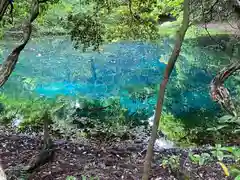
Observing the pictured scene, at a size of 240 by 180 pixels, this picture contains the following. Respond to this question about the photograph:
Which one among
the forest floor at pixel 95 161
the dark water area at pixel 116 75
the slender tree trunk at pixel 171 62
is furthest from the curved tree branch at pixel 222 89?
the dark water area at pixel 116 75

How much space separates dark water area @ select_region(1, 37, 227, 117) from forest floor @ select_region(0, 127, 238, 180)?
420cm

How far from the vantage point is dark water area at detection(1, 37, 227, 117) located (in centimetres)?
1217

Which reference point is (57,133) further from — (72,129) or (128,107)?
(128,107)

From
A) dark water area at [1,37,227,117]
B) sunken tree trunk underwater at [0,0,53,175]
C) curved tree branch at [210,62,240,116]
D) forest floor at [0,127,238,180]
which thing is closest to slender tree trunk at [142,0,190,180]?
curved tree branch at [210,62,240,116]

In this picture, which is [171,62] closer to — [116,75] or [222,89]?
[222,89]

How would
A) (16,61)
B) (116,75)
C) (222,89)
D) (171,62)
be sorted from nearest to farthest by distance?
(171,62) → (222,89) → (16,61) → (116,75)

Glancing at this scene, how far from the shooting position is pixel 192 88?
1361 cm

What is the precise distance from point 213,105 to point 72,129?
4.98 m

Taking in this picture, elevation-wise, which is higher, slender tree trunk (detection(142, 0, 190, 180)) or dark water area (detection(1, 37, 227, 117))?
slender tree trunk (detection(142, 0, 190, 180))

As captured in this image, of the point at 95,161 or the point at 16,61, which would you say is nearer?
the point at 16,61

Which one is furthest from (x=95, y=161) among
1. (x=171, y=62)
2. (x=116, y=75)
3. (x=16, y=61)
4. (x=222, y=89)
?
(x=116, y=75)

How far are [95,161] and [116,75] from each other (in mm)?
11243

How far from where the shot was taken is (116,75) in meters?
16.5

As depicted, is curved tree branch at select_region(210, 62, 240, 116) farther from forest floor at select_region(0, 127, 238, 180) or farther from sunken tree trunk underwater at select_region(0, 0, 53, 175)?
sunken tree trunk underwater at select_region(0, 0, 53, 175)
